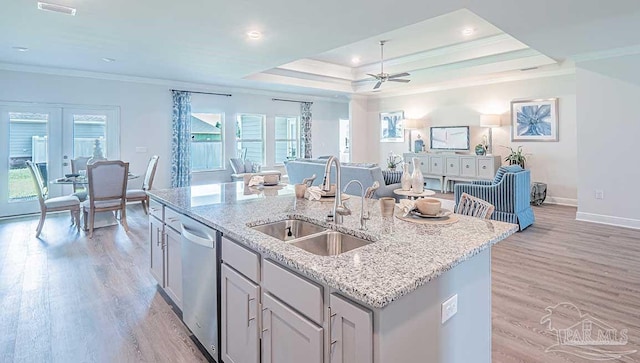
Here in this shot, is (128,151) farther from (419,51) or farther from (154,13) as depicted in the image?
(419,51)

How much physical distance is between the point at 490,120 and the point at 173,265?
7207 millimetres

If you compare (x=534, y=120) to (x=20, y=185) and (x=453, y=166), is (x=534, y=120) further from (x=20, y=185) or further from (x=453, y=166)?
(x=20, y=185)

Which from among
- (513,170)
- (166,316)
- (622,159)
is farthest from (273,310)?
(622,159)

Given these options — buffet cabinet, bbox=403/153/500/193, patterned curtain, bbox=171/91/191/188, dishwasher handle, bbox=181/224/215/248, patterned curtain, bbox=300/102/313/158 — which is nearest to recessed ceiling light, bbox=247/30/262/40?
dishwasher handle, bbox=181/224/215/248

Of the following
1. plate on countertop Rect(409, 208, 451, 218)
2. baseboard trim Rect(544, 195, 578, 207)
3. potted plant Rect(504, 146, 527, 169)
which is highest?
potted plant Rect(504, 146, 527, 169)

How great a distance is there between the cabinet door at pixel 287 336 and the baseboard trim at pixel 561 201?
7.44 meters

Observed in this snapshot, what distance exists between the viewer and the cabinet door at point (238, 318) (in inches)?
67.3

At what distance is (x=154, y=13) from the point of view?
12.0 feet

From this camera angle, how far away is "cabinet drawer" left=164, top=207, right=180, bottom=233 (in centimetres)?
255

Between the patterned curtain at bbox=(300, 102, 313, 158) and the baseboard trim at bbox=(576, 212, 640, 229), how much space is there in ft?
21.1

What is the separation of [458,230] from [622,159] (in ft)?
17.3

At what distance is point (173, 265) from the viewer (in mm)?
2727

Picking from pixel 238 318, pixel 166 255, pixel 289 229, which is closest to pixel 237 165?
pixel 166 255

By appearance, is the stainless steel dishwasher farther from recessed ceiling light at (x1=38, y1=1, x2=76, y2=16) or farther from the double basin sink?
recessed ceiling light at (x1=38, y1=1, x2=76, y2=16)
